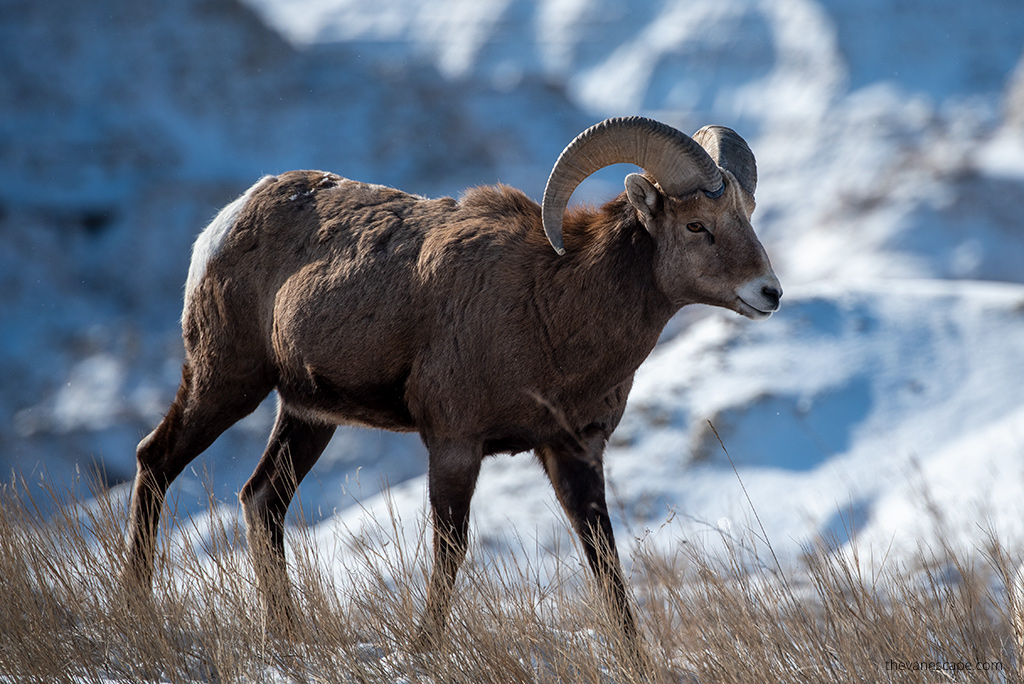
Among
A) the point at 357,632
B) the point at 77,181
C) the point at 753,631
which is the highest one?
the point at 77,181

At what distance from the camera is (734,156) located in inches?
177

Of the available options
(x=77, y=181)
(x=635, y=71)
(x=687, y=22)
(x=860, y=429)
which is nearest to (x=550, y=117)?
(x=635, y=71)

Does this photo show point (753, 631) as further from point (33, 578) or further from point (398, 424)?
point (33, 578)

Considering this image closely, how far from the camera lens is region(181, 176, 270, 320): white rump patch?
200 inches

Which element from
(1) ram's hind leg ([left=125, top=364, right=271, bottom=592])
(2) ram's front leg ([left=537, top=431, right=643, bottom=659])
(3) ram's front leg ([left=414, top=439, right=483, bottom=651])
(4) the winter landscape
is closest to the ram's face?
(2) ram's front leg ([left=537, top=431, right=643, bottom=659])

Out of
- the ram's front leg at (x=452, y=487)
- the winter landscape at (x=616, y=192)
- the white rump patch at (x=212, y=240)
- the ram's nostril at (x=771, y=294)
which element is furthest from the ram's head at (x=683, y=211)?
the winter landscape at (x=616, y=192)

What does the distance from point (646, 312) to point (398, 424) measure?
4.19 feet

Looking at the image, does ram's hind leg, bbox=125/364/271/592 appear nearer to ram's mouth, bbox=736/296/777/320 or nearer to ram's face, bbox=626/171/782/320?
ram's face, bbox=626/171/782/320

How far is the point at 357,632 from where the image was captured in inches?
146

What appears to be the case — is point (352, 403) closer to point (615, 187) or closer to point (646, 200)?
point (646, 200)

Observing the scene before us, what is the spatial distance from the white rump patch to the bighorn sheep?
0.16 m

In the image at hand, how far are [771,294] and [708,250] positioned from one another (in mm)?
326

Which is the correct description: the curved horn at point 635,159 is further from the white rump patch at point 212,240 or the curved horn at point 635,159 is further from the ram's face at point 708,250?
the white rump patch at point 212,240

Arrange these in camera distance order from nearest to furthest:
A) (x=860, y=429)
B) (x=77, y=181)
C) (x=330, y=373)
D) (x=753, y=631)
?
(x=753, y=631) < (x=330, y=373) < (x=860, y=429) < (x=77, y=181)
